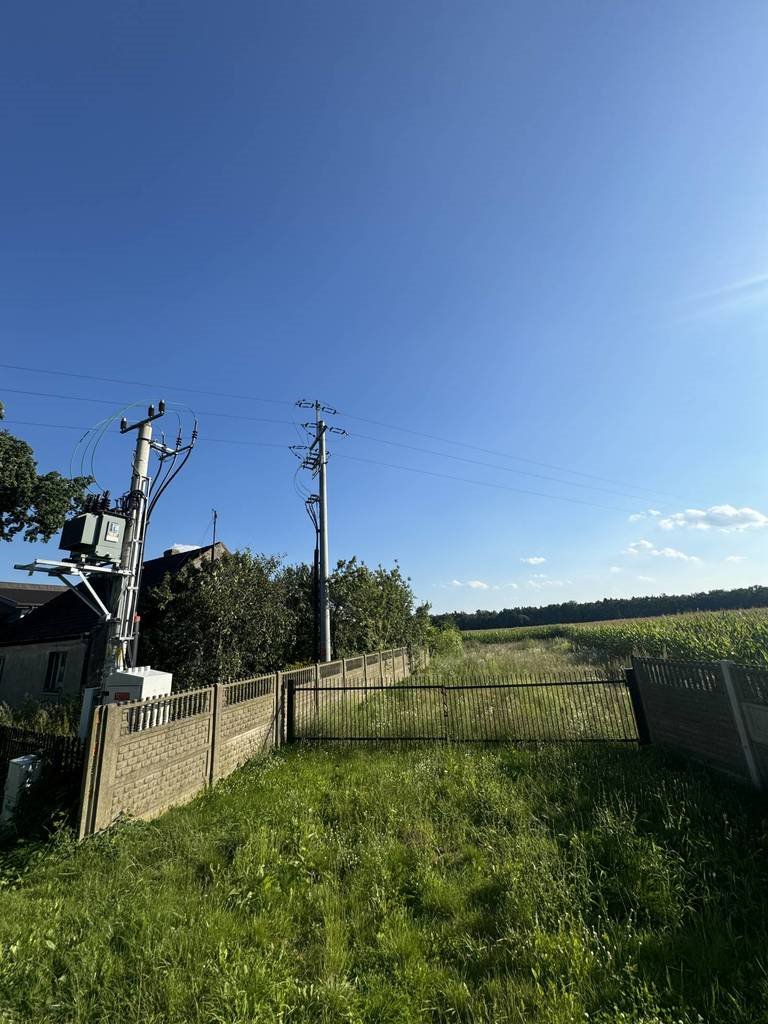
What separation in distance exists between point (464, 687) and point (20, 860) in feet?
25.6

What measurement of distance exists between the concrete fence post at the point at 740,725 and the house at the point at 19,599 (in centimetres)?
2848

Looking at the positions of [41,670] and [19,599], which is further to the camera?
[19,599]

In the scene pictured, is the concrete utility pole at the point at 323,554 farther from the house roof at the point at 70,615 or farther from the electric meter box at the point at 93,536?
the electric meter box at the point at 93,536

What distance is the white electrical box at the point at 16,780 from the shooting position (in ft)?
21.2

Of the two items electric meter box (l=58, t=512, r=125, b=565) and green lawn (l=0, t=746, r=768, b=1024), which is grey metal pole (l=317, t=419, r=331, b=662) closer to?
electric meter box (l=58, t=512, r=125, b=565)

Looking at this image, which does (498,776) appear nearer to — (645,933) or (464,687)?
(464,687)

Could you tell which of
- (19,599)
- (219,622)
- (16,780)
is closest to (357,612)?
(219,622)

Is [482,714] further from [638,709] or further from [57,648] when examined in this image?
[57,648]

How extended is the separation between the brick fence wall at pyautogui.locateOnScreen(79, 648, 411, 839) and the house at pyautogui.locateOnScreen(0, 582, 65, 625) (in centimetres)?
2037

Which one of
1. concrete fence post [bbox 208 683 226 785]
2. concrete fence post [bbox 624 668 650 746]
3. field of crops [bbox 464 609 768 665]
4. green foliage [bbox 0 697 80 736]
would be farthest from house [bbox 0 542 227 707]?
field of crops [bbox 464 609 768 665]

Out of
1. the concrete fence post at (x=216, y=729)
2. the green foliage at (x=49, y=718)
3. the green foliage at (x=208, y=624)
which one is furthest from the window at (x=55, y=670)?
the concrete fence post at (x=216, y=729)

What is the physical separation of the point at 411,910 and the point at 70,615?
19.6 m

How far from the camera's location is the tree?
17562 millimetres

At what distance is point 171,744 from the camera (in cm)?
715
